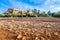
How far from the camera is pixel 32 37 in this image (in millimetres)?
2846

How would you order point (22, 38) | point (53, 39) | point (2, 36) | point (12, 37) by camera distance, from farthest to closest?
point (2, 36)
point (12, 37)
point (22, 38)
point (53, 39)

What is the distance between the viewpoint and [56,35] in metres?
2.89

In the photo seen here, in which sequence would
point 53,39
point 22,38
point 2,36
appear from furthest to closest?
point 2,36, point 22,38, point 53,39

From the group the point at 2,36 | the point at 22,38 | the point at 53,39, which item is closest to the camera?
the point at 53,39

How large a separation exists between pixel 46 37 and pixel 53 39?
0.51 feet

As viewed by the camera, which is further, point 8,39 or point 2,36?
point 2,36

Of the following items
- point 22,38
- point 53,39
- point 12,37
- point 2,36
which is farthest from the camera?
point 2,36

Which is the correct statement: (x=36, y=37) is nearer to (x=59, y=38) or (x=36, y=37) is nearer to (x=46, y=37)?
(x=46, y=37)

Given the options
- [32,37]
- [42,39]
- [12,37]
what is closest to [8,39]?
[12,37]

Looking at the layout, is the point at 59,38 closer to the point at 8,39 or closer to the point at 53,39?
the point at 53,39

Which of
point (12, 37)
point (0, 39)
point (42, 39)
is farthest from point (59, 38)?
point (0, 39)

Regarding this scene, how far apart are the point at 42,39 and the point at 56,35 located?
13.4 inches

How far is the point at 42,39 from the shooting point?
2730 mm

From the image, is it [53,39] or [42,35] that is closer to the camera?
[53,39]
